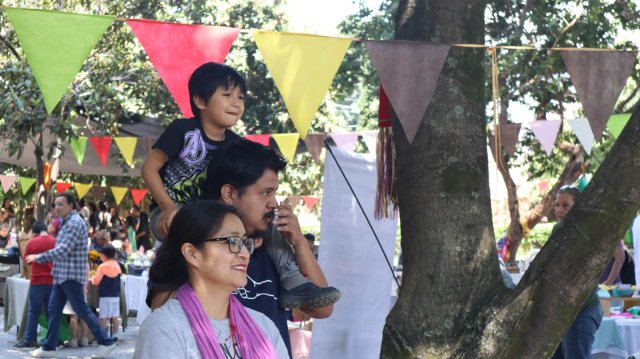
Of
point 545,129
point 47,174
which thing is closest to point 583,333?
point 545,129

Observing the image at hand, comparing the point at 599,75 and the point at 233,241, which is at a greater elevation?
the point at 599,75

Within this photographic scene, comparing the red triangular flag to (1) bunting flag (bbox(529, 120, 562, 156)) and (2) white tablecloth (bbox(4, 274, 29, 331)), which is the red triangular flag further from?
(2) white tablecloth (bbox(4, 274, 29, 331))

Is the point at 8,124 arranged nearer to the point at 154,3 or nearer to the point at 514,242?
the point at 154,3

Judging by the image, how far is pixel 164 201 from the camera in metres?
3.60

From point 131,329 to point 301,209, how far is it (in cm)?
2860

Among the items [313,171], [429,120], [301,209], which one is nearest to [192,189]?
[429,120]

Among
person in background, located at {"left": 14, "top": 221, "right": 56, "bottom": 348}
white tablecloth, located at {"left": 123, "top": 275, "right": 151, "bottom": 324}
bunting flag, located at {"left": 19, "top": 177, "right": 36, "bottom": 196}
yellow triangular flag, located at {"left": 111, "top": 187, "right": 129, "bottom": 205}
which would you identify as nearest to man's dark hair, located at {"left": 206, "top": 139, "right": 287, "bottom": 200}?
person in background, located at {"left": 14, "top": 221, "right": 56, "bottom": 348}

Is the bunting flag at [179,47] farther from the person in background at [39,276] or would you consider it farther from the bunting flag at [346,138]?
the bunting flag at [346,138]

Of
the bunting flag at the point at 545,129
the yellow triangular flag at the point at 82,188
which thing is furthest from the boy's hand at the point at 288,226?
the yellow triangular flag at the point at 82,188

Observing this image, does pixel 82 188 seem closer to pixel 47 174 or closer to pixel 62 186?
pixel 62 186

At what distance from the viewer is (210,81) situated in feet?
12.6

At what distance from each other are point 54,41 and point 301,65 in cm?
127

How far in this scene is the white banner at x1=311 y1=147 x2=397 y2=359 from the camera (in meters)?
5.61

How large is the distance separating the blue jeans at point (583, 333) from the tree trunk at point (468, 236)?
6.29ft
